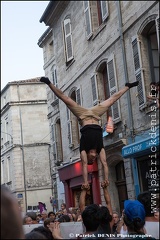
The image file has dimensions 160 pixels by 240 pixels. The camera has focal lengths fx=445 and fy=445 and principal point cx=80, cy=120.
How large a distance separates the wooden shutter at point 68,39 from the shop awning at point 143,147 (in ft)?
8.33

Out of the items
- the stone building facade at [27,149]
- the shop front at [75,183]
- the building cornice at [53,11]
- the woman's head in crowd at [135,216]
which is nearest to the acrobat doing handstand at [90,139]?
the woman's head in crowd at [135,216]

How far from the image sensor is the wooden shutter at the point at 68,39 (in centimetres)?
817

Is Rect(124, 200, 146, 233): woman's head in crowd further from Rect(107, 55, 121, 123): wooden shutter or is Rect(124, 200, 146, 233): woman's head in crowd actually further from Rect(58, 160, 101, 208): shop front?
Rect(58, 160, 101, 208): shop front

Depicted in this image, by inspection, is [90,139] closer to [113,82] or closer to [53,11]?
[113,82]

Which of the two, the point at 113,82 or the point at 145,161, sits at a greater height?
the point at 113,82

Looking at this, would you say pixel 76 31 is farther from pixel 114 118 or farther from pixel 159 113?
pixel 159 113

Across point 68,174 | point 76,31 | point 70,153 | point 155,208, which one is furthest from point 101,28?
point 68,174

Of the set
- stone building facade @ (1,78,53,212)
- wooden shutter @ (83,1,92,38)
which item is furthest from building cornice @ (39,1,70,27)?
stone building facade @ (1,78,53,212)

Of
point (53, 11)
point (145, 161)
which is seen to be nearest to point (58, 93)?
point (145, 161)

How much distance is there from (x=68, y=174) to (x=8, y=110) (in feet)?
16.2

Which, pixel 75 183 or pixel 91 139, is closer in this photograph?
pixel 91 139

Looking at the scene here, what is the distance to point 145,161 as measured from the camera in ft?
19.9

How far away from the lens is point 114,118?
7660mm

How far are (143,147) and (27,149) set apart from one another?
17.3m
